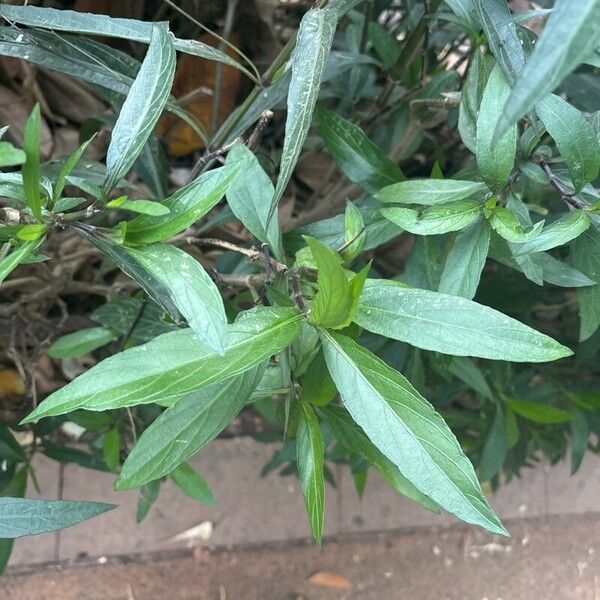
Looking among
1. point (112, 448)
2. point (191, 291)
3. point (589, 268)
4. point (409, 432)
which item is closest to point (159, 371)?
point (191, 291)

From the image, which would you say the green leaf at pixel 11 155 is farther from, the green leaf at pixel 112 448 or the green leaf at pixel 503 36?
the green leaf at pixel 112 448

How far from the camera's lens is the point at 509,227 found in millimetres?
488

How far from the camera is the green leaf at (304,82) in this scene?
43 centimetres

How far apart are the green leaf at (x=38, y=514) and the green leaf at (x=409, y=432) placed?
21 centimetres

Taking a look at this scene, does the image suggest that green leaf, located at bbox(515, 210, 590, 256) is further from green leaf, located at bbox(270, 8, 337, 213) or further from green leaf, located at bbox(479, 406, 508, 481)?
green leaf, located at bbox(479, 406, 508, 481)

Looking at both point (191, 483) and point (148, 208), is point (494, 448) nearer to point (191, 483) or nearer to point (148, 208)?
point (191, 483)

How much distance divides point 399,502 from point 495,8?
3.89 feet

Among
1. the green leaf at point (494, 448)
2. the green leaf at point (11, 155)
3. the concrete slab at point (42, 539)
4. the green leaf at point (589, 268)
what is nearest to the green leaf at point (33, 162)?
the green leaf at point (11, 155)

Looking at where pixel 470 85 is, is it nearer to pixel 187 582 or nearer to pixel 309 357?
pixel 309 357

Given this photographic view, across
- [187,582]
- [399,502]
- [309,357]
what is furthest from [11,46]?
[399,502]

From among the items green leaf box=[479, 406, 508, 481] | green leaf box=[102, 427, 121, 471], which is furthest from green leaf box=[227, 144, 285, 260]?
green leaf box=[479, 406, 508, 481]

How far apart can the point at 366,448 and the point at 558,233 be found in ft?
0.82

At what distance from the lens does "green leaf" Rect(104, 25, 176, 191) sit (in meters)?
0.44

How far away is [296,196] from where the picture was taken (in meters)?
1.15
